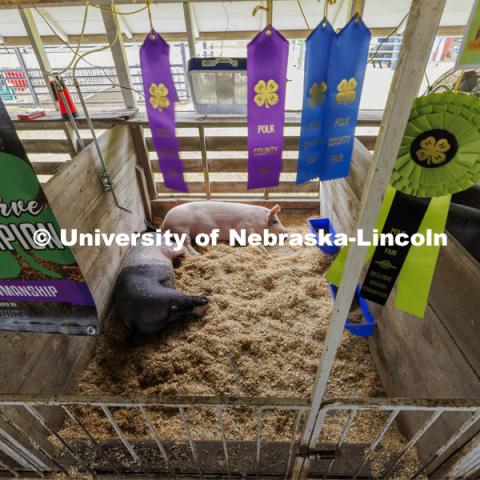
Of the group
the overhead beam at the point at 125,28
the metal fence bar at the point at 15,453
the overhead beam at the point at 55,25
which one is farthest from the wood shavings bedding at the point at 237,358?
the overhead beam at the point at 55,25

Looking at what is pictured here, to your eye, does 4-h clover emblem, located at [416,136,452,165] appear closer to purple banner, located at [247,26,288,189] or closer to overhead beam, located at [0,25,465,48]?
purple banner, located at [247,26,288,189]

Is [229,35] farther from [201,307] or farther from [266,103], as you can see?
[201,307]

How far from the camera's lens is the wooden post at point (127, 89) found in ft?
8.50

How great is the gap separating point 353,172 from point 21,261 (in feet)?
7.56

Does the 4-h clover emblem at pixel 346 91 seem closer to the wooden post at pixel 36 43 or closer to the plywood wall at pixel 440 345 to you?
the plywood wall at pixel 440 345

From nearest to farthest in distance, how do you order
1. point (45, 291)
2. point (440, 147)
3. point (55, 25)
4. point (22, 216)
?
point (440, 147)
point (22, 216)
point (45, 291)
point (55, 25)

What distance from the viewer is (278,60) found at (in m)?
1.64

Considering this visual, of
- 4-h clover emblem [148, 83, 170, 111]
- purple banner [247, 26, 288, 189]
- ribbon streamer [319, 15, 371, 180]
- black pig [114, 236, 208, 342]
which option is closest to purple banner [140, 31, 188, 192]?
4-h clover emblem [148, 83, 170, 111]

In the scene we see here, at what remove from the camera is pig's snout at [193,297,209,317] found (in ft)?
7.63

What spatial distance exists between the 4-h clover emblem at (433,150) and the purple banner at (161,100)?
68.2 inches

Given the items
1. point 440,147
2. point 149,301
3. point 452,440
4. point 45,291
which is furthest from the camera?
point 149,301

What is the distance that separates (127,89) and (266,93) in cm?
185

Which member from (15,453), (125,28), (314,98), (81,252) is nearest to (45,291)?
(15,453)

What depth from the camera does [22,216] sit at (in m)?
0.78
